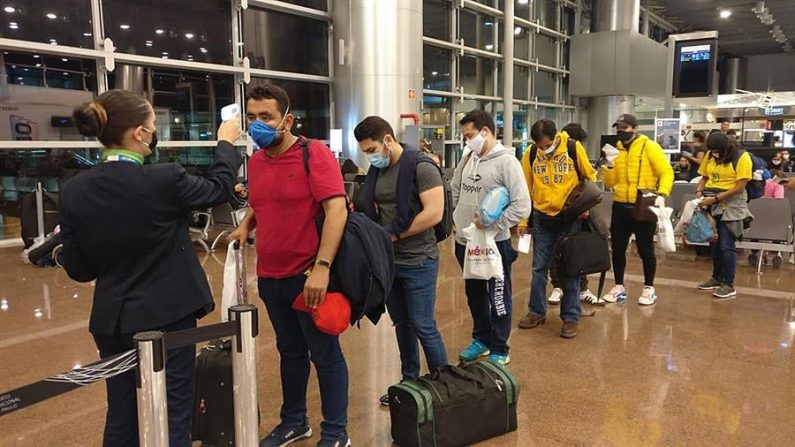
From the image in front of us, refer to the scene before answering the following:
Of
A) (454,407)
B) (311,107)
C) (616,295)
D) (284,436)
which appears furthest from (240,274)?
(311,107)

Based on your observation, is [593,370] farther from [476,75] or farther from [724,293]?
[476,75]

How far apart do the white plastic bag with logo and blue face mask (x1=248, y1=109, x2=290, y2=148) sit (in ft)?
4.82

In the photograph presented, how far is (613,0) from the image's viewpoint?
622 inches

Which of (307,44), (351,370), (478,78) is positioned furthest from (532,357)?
(478,78)

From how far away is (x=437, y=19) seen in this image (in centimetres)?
1284

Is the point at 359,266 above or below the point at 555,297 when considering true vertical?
above

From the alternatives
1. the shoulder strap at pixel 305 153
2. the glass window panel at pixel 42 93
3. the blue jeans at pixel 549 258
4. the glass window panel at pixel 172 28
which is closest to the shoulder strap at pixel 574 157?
the blue jeans at pixel 549 258

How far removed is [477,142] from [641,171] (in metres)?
1.81

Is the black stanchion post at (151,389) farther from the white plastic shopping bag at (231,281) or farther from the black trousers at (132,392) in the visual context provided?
the white plastic shopping bag at (231,281)

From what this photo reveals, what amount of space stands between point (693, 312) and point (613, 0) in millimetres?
13330

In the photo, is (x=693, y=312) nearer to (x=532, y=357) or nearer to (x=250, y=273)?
(x=532, y=357)

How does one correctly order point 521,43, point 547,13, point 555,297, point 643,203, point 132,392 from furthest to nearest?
1. point 547,13
2. point 521,43
3. point 555,297
4. point 643,203
5. point 132,392

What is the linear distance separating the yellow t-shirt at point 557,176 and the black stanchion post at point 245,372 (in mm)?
2593

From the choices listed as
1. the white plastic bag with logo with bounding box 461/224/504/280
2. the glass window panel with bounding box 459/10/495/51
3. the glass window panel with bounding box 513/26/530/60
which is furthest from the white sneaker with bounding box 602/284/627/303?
the glass window panel with bounding box 513/26/530/60
